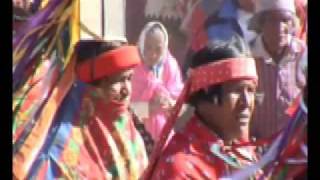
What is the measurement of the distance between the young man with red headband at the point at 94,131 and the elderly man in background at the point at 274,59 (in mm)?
468

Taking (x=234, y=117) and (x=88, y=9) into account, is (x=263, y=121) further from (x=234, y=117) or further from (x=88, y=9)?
(x=88, y=9)

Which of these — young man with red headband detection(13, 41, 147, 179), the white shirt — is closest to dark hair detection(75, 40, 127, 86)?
young man with red headband detection(13, 41, 147, 179)

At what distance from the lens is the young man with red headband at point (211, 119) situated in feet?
9.86

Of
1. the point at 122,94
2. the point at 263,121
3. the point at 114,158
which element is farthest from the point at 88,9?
the point at 263,121

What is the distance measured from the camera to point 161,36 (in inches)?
119

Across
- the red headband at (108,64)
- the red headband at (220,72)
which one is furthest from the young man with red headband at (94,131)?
the red headband at (220,72)

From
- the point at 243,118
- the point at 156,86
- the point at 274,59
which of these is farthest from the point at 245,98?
the point at 156,86

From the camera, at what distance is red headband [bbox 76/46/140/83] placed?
2994mm

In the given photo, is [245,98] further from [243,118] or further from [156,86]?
[156,86]

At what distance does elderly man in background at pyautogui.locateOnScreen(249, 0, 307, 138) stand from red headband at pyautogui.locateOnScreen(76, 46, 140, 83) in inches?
18.4

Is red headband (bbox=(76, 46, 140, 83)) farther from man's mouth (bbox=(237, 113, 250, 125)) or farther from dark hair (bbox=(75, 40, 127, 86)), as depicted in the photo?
man's mouth (bbox=(237, 113, 250, 125))

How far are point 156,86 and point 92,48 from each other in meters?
0.28

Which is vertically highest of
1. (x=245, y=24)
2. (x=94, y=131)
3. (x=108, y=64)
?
(x=245, y=24)

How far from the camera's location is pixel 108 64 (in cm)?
300
